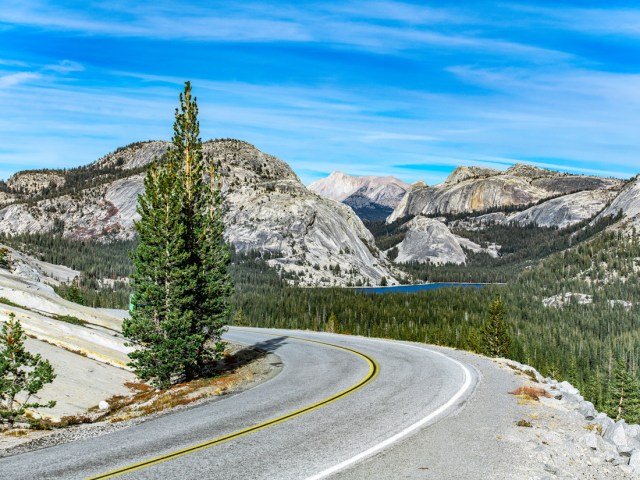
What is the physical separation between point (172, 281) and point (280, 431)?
15.5 meters

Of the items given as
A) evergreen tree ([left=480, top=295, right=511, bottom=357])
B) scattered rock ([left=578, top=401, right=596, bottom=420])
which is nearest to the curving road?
scattered rock ([left=578, top=401, right=596, bottom=420])

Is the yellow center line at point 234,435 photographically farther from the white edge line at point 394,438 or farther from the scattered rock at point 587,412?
the scattered rock at point 587,412

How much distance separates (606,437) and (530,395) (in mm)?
4310

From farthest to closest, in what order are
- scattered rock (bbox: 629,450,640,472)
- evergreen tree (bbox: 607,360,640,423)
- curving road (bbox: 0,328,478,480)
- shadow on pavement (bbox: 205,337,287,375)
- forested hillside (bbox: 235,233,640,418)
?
1. forested hillside (bbox: 235,233,640,418)
2. evergreen tree (bbox: 607,360,640,423)
3. shadow on pavement (bbox: 205,337,287,375)
4. scattered rock (bbox: 629,450,640,472)
5. curving road (bbox: 0,328,478,480)

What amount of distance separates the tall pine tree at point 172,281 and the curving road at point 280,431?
6657mm

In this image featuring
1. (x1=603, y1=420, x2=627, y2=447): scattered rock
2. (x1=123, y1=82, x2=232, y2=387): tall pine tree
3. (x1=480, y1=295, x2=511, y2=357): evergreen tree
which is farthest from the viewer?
(x1=480, y1=295, x2=511, y2=357): evergreen tree

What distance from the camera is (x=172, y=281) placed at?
2680 centimetres

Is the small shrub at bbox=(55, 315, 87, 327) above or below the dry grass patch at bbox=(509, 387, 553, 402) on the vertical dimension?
below

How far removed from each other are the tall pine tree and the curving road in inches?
262

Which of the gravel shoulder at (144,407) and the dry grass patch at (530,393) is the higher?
the dry grass patch at (530,393)

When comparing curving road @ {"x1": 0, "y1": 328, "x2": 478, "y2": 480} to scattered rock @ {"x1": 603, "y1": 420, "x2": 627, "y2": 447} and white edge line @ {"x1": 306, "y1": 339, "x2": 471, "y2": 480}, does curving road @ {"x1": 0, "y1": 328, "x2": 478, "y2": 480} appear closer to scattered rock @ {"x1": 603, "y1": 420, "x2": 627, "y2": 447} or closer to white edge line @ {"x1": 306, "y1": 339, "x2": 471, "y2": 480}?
white edge line @ {"x1": 306, "y1": 339, "x2": 471, "y2": 480}

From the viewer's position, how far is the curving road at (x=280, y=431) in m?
10.3

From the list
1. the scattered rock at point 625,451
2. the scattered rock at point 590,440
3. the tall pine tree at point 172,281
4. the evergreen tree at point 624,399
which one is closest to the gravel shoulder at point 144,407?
the tall pine tree at point 172,281

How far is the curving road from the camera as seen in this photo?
10.3 m
